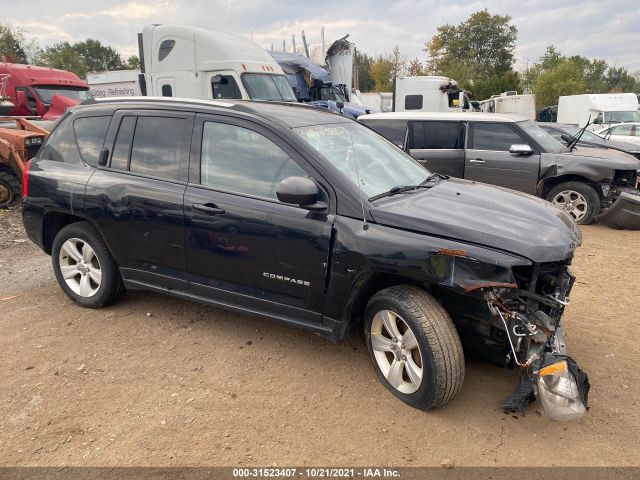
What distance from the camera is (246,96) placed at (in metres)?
10.6

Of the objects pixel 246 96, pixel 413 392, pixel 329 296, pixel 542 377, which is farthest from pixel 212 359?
pixel 246 96

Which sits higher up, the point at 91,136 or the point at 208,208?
the point at 91,136

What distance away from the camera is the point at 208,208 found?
3555 millimetres

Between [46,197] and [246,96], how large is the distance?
271 inches

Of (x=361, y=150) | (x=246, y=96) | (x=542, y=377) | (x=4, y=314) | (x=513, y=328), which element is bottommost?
(x=4, y=314)

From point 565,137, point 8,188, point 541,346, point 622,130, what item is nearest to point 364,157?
point 541,346

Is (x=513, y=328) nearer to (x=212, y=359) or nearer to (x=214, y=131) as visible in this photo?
(x=212, y=359)

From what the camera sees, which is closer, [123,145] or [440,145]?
[123,145]

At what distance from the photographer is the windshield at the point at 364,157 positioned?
11.2ft

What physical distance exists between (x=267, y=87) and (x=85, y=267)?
7835 millimetres

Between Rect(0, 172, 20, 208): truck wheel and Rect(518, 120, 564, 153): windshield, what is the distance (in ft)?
29.3

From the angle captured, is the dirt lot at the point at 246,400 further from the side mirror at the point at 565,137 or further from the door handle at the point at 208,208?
the side mirror at the point at 565,137

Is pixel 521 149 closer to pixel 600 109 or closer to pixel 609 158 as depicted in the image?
pixel 609 158

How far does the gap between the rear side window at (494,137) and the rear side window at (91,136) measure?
237 inches
